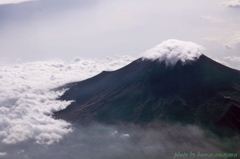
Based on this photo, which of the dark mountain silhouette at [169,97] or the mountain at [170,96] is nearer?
the dark mountain silhouette at [169,97]

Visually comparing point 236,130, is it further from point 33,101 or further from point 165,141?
point 33,101

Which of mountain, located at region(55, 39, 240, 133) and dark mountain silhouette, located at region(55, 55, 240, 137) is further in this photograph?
mountain, located at region(55, 39, 240, 133)

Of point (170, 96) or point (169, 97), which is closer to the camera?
point (169, 97)

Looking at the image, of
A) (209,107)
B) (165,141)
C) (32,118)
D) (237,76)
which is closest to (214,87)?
(209,107)

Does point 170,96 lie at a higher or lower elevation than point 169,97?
higher
